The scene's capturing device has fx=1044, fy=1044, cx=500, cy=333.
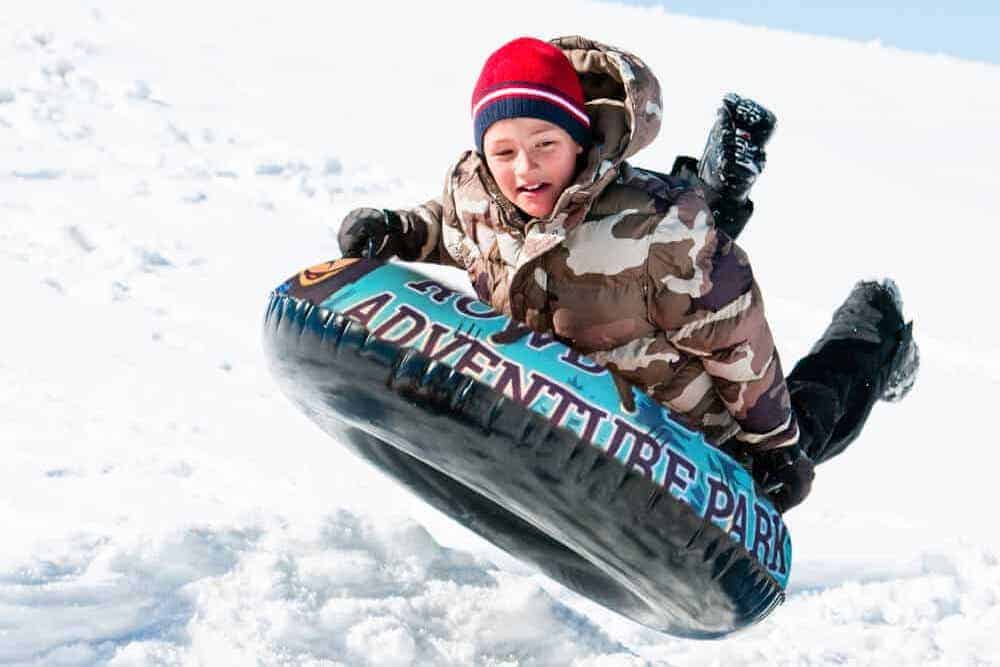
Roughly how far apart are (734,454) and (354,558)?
38.7 inches

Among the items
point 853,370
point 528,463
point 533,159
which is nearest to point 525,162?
point 533,159

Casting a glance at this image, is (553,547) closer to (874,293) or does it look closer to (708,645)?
(708,645)

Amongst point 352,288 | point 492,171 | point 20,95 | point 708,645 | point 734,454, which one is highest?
point 492,171

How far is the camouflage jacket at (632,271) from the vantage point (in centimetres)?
216

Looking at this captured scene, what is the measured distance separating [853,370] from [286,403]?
197cm

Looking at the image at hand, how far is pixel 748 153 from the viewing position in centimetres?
313

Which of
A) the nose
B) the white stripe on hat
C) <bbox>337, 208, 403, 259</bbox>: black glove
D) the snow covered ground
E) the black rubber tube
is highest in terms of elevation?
the white stripe on hat

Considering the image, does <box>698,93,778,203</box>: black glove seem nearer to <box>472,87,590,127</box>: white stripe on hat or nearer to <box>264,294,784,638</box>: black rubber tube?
<box>472,87,590,127</box>: white stripe on hat

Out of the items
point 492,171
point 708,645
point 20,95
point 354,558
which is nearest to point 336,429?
point 354,558

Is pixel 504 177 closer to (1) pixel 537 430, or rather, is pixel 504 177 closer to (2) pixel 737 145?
(1) pixel 537 430

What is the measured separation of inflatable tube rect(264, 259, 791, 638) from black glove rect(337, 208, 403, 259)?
0.22m

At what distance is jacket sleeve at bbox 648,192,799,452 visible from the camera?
85.1 inches

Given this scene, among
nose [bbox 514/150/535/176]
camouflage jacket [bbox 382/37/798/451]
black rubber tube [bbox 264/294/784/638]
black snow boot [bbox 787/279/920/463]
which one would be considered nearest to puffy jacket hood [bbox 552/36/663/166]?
camouflage jacket [bbox 382/37/798/451]

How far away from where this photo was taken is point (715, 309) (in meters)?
2.20
